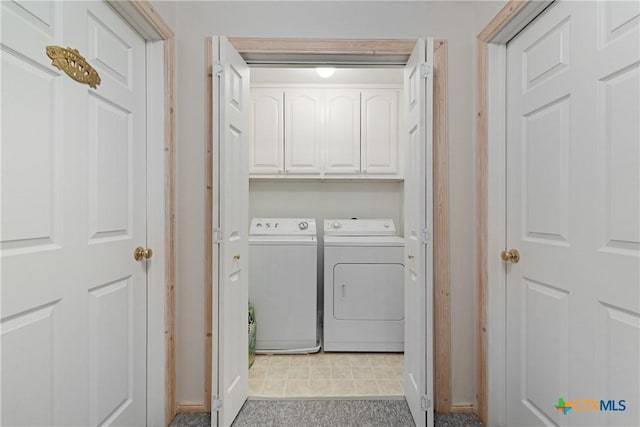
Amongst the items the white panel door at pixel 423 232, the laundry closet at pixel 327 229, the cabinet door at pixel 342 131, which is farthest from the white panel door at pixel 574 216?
the cabinet door at pixel 342 131

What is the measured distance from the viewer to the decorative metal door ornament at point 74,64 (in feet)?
3.34

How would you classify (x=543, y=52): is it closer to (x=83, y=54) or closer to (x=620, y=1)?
(x=620, y=1)

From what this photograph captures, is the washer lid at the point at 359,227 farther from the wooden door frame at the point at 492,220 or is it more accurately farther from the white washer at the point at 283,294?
the wooden door frame at the point at 492,220

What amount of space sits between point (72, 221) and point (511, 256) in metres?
1.86

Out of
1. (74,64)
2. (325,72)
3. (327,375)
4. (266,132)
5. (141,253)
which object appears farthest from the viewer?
(266,132)

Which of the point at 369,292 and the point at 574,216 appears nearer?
the point at 574,216

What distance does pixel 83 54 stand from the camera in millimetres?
1142

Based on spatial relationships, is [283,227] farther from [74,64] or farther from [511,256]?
[74,64]

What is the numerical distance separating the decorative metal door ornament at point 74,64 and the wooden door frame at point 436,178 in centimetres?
61

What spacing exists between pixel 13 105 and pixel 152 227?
2.58 ft

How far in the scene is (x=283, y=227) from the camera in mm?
2951

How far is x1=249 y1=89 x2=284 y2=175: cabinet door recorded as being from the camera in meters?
2.91

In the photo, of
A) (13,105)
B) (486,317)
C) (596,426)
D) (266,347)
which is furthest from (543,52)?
(266,347)

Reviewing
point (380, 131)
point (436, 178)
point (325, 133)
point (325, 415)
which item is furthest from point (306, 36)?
point (325, 415)
